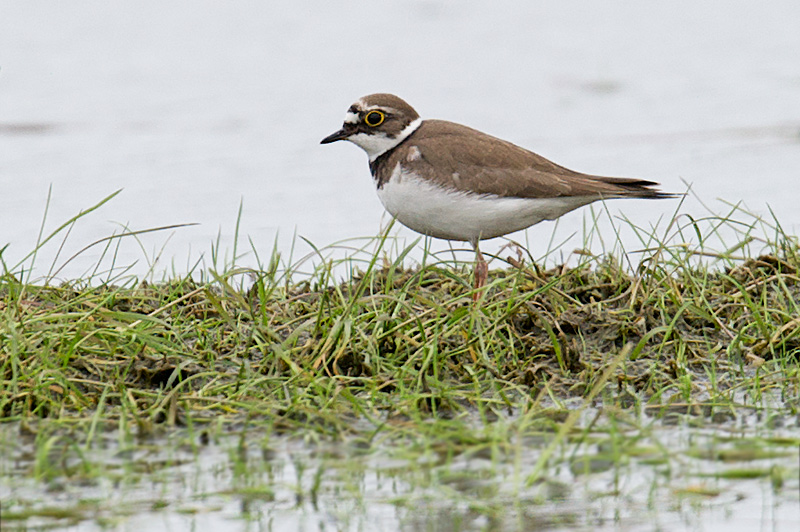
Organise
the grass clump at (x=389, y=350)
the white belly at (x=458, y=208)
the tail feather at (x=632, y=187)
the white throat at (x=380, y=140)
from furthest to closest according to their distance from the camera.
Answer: the white throat at (x=380, y=140) < the tail feather at (x=632, y=187) < the white belly at (x=458, y=208) < the grass clump at (x=389, y=350)

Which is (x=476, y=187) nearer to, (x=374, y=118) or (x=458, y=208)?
(x=458, y=208)

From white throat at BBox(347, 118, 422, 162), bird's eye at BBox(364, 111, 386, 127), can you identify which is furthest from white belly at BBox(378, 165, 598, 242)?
bird's eye at BBox(364, 111, 386, 127)

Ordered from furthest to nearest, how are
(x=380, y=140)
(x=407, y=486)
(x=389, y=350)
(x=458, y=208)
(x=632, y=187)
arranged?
(x=380, y=140), (x=632, y=187), (x=458, y=208), (x=389, y=350), (x=407, y=486)

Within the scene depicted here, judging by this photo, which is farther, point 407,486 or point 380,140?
point 380,140

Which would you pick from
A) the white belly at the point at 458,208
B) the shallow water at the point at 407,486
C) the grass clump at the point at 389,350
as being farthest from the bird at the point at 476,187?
the shallow water at the point at 407,486

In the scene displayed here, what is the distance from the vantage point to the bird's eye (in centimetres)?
746

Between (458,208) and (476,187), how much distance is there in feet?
0.52

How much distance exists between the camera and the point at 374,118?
7.48 metres

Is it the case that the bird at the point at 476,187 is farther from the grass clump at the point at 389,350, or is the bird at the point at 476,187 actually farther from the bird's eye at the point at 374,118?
the grass clump at the point at 389,350

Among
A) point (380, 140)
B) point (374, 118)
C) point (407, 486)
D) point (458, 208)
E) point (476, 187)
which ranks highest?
point (374, 118)

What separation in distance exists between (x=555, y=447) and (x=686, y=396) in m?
1.06

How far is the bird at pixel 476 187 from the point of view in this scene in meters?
6.90

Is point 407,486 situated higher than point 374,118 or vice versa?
point 374,118

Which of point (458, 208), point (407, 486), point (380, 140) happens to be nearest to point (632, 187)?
point (458, 208)
